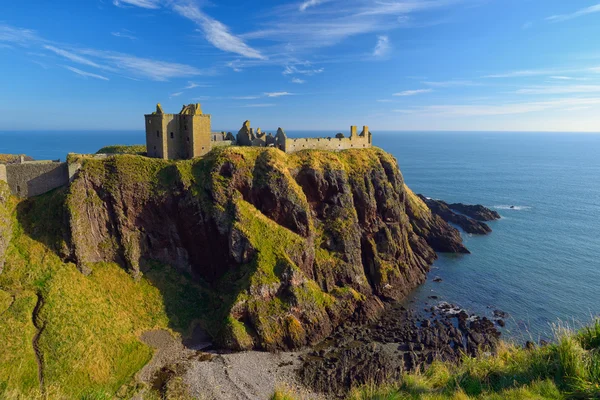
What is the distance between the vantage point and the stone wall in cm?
5266

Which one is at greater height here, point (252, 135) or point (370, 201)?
point (252, 135)

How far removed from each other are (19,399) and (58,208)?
47.6m

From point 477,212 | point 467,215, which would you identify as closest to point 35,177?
point 467,215

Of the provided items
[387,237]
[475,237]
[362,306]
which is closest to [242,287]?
[362,306]

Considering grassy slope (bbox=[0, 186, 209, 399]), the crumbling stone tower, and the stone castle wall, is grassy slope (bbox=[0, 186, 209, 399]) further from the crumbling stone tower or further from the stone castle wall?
the stone castle wall

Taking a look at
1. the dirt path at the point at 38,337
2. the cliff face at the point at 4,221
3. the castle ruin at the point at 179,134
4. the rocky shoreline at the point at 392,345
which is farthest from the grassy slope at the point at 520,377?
the castle ruin at the point at 179,134

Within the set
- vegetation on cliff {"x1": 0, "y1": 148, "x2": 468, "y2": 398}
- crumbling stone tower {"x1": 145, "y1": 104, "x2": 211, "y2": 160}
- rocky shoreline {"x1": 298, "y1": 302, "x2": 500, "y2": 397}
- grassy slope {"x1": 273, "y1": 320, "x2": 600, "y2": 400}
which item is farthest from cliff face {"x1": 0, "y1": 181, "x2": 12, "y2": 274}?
grassy slope {"x1": 273, "y1": 320, "x2": 600, "y2": 400}

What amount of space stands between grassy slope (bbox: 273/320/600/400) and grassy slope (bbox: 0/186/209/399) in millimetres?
33149

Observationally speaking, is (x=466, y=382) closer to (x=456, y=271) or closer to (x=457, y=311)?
(x=457, y=311)

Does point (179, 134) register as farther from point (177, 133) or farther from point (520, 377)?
point (520, 377)

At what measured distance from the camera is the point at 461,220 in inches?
4021

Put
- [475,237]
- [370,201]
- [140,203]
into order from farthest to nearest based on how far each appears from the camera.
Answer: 1. [475,237]
2. [370,201]
3. [140,203]

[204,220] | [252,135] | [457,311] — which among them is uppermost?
[252,135]

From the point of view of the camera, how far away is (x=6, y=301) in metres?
41.7
